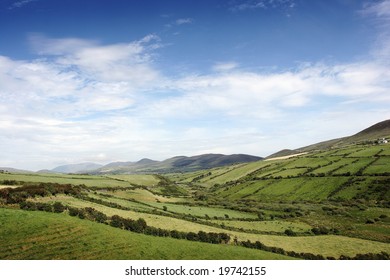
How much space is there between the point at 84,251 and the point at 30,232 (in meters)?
Answer: 6.73

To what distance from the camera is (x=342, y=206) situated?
334ft

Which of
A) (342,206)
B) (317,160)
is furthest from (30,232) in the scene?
(317,160)

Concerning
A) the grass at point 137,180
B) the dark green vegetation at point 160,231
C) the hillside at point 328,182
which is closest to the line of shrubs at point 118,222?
the dark green vegetation at point 160,231

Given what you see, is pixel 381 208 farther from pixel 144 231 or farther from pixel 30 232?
pixel 30 232

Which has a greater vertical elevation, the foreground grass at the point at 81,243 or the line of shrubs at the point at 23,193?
the line of shrubs at the point at 23,193

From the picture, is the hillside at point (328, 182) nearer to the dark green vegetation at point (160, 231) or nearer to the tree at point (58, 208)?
the dark green vegetation at point (160, 231)

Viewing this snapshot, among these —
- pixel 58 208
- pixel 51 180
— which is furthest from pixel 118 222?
pixel 51 180

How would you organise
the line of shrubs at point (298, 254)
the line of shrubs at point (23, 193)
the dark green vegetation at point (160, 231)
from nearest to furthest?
the dark green vegetation at point (160, 231) < the line of shrubs at point (23, 193) < the line of shrubs at point (298, 254)

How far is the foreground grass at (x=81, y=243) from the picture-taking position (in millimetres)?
29641

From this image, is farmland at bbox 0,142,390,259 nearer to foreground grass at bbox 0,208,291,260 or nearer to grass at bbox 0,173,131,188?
foreground grass at bbox 0,208,291,260

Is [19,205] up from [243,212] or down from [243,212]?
up

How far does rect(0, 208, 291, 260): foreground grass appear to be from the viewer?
1167 inches

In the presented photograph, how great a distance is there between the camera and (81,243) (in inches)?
1240

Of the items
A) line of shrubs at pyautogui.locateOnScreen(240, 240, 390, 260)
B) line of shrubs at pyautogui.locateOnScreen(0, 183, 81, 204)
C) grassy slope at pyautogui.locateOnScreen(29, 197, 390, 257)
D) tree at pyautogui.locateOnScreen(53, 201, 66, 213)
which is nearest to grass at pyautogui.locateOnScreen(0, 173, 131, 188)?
line of shrubs at pyautogui.locateOnScreen(0, 183, 81, 204)
